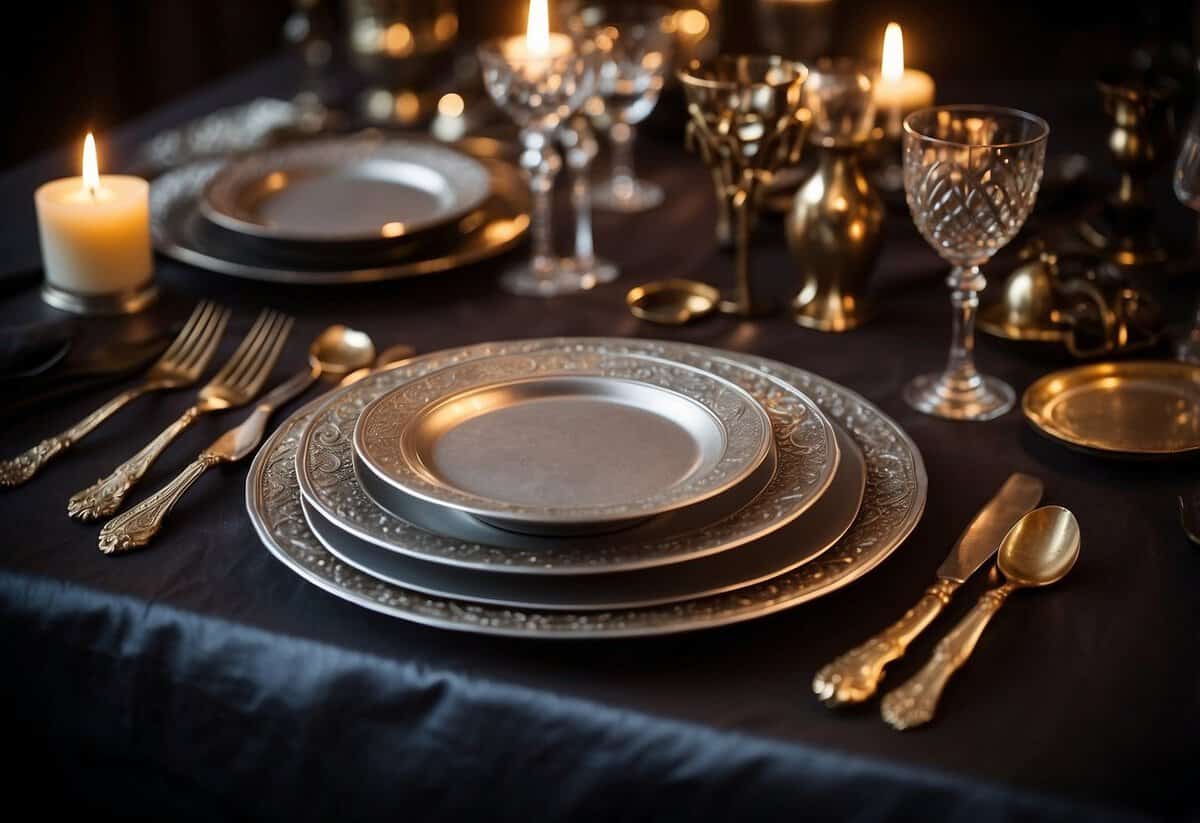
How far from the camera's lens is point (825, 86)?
1.08 meters

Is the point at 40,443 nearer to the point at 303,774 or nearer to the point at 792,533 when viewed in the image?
the point at 303,774

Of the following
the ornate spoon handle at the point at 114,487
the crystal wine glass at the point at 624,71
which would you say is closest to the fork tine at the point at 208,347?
the ornate spoon handle at the point at 114,487

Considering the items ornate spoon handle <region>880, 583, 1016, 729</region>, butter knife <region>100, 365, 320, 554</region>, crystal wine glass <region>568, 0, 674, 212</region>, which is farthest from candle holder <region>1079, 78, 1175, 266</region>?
butter knife <region>100, 365, 320, 554</region>

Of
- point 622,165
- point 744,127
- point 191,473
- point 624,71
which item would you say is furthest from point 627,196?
point 191,473

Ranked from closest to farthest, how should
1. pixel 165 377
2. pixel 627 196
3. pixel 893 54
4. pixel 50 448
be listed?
pixel 50 448 < pixel 165 377 < pixel 893 54 < pixel 627 196

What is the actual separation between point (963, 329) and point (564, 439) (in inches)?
12.5

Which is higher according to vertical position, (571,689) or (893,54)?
(893,54)

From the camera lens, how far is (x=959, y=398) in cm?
90

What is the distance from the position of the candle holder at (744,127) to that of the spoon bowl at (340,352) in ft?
0.99

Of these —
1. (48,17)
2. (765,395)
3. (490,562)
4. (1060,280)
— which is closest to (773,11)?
(1060,280)

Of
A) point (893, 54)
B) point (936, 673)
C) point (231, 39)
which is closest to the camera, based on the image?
point (936, 673)

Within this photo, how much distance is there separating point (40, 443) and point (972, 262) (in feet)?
2.11

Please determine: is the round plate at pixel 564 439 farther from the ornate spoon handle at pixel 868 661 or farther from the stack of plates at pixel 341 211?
the stack of plates at pixel 341 211

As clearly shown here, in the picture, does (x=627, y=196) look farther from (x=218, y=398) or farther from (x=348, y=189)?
(x=218, y=398)
